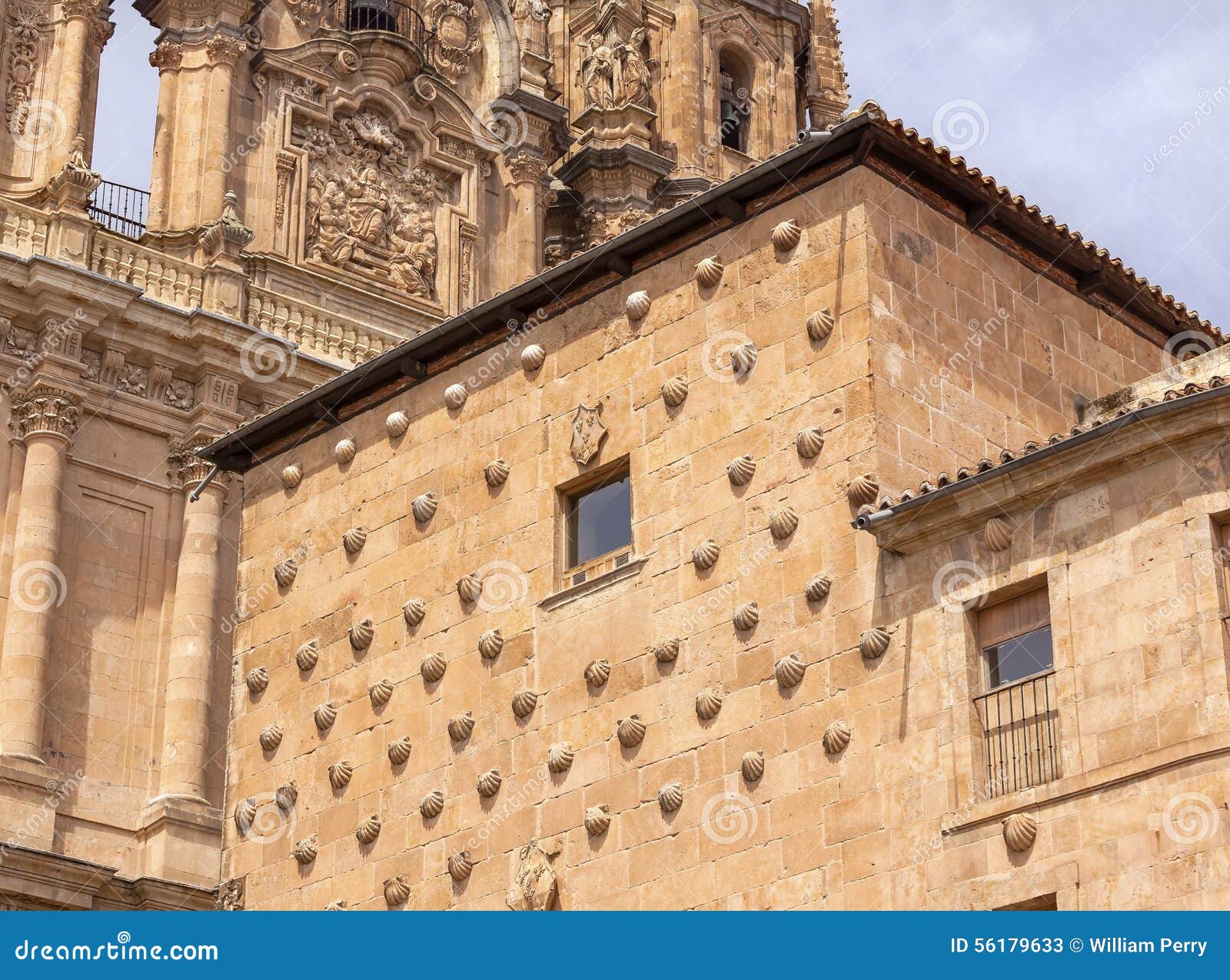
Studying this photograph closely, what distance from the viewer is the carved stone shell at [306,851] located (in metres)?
24.2

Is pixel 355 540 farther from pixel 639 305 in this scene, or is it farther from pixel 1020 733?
pixel 1020 733

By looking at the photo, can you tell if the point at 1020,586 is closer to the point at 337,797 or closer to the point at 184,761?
the point at 337,797

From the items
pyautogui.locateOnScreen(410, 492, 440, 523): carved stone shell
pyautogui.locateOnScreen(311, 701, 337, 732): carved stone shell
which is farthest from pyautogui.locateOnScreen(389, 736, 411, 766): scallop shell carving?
pyautogui.locateOnScreen(410, 492, 440, 523): carved stone shell

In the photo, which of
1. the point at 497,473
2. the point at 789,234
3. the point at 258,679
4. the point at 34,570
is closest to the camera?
the point at 789,234

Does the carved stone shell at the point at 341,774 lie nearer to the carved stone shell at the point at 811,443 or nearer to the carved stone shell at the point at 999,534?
the carved stone shell at the point at 811,443

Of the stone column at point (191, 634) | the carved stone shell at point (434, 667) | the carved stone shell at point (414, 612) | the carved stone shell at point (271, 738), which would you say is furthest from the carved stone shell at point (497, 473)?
the stone column at point (191, 634)

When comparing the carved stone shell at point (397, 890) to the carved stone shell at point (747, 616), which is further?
the carved stone shell at point (397, 890)

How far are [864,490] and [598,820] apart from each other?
12.1 ft

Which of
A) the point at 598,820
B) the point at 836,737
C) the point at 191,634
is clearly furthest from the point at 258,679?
the point at 191,634

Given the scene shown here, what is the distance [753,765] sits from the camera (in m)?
20.9

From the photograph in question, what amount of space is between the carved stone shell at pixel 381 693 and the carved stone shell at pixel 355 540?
1.59 metres

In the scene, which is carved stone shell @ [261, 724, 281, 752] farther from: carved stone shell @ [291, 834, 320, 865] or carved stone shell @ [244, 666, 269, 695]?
carved stone shell @ [291, 834, 320, 865]
